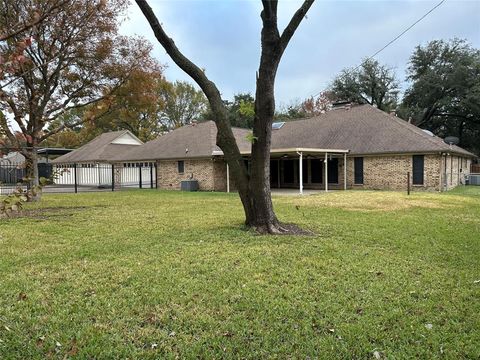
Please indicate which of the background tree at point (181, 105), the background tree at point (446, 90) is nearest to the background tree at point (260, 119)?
the background tree at point (446, 90)

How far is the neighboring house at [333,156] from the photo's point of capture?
1945 centimetres

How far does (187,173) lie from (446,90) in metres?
25.5

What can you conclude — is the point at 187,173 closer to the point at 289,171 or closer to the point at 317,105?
the point at 289,171

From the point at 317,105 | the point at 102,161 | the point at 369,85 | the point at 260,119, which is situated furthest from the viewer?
the point at 317,105

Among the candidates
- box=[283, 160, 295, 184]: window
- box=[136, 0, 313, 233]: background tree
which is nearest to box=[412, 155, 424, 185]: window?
box=[283, 160, 295, 184]: window

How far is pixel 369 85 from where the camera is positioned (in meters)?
37.8

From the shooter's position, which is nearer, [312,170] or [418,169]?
[418,169]

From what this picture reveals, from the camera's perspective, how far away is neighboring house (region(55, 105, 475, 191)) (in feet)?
63.8

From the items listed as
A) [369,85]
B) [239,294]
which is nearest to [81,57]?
[239,294]

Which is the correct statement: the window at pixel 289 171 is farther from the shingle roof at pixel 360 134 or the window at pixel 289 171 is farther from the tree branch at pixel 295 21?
the tree branch at pixel 295 21

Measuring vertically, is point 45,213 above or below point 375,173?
below

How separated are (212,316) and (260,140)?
463 centimetres

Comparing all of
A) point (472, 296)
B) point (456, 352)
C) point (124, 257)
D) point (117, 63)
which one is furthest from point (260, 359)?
point (117, 63)

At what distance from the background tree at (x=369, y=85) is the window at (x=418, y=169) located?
65.6ft
